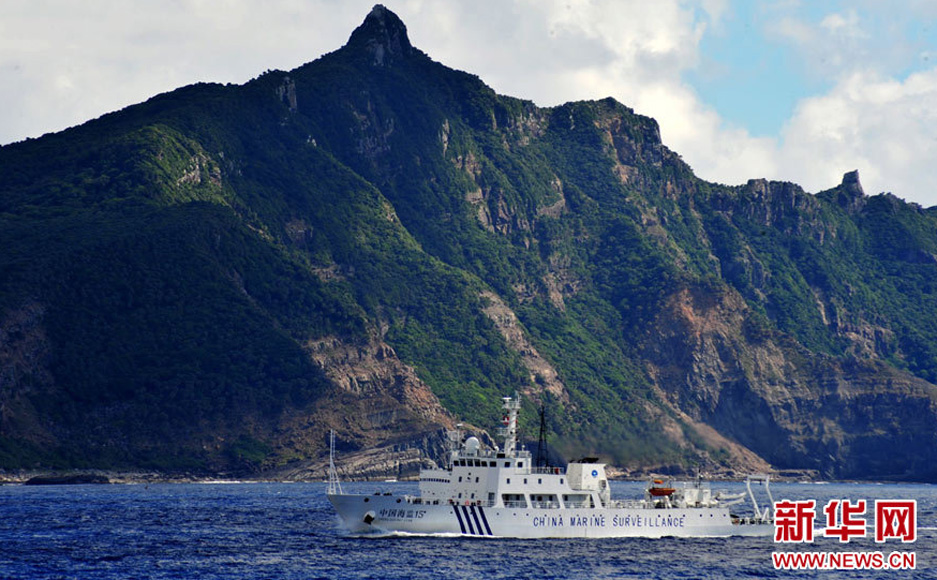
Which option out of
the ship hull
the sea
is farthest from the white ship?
the sea

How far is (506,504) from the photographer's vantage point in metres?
121

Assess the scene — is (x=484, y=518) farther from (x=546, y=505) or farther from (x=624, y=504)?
(x=624, y=504)

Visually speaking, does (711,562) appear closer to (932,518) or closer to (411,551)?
(411,551)

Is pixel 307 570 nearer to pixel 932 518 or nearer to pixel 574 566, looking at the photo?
pixel 574 566

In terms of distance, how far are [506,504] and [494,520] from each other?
6.84ft

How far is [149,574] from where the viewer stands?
101688 mm

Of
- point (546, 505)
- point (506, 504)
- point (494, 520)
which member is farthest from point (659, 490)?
point (494, 520)

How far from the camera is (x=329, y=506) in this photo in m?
181

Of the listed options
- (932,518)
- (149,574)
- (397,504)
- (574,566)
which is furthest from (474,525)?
(932,518)

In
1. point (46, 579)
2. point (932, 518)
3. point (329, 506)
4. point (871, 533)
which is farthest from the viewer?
point (329, 506)

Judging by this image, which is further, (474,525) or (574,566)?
(474,525)

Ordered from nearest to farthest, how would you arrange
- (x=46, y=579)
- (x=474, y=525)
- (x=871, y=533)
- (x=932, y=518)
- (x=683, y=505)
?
(x=46, y=579) → (x=474, y=525) → (x=683, y=505) → (x=871, y=533) → (x=932, y=518)

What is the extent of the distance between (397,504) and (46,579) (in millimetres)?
32516

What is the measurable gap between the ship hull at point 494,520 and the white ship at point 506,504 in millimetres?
87
